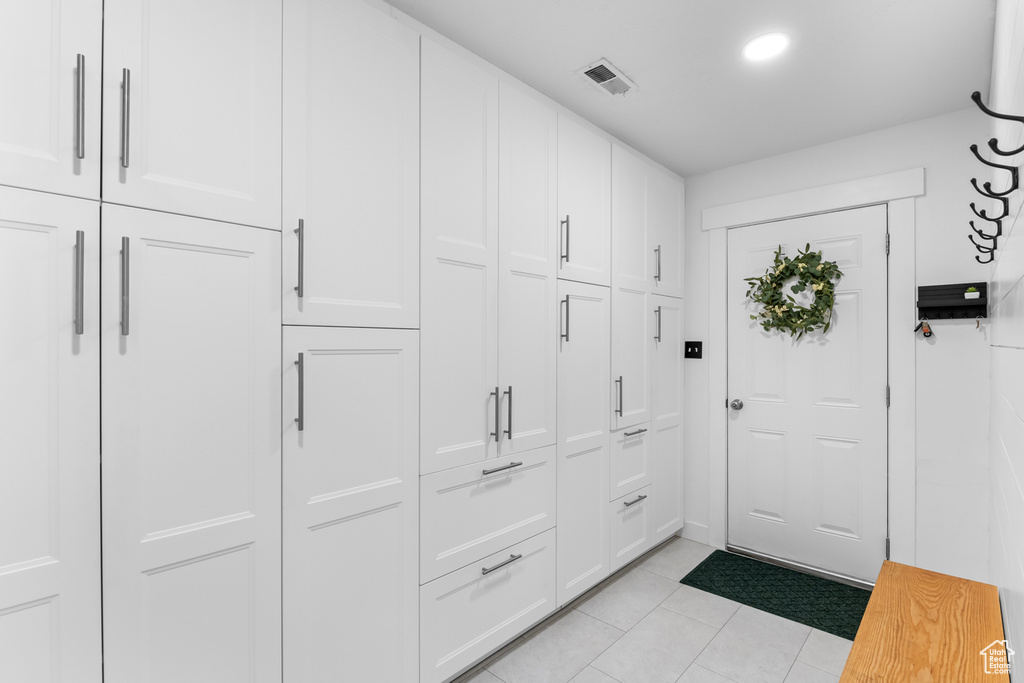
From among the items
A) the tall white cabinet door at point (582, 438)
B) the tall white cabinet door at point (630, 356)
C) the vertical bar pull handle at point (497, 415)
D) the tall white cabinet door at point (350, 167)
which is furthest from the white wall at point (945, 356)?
the tall white cabinet door at point (350, 167)

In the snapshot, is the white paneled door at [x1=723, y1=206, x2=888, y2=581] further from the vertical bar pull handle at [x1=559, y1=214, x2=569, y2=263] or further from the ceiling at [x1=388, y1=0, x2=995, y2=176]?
the vertical bar pull handle at [x1=559, y1=214, x2=569, y2=263]

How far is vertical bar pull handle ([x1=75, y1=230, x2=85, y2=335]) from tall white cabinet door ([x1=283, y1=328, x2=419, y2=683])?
1.51 feet

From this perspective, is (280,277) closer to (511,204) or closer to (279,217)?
(279,217)

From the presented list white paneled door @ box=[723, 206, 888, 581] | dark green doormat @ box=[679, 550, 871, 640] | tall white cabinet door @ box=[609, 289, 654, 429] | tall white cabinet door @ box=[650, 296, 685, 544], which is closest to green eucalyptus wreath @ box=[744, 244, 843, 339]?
white paneled door @ box=[723, 206, 888, 581]

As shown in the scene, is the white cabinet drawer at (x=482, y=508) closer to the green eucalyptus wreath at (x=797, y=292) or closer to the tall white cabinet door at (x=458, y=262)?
the tall white cabinet door at (x=458, y=262)

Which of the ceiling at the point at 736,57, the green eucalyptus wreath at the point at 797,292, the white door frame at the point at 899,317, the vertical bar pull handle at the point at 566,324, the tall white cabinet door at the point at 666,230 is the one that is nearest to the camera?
the ceiling at the point at 736,57

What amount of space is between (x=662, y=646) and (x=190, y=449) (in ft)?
6.84

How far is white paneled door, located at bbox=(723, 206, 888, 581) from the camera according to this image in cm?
275

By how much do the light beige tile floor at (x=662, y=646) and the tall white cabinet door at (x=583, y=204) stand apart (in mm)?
1676

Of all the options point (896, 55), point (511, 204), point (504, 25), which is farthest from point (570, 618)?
point (896, 55)

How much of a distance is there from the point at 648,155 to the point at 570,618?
2.67 m

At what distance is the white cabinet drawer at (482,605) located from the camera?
183 cm

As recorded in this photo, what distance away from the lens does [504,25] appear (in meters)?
1.84

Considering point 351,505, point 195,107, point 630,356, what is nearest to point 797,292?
point 630,356
